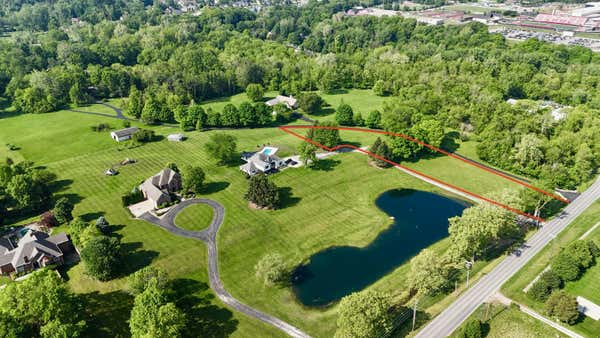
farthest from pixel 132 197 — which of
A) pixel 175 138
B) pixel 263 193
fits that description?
pixel 175 138

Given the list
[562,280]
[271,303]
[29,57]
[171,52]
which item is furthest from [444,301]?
[29,57]

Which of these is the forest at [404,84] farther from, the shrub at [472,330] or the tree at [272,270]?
the shrub at [472,330]

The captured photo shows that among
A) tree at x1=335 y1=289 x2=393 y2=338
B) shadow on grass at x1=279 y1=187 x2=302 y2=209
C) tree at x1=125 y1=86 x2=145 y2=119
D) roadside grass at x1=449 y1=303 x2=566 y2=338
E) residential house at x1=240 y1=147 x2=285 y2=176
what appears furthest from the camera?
tree at x1=125 y1=86 x2=145 y2=119

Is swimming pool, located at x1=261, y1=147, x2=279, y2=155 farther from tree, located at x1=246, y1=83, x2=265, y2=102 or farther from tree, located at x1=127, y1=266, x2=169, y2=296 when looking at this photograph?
tree, located at x1=127, y1=266, x2=169, y2=296

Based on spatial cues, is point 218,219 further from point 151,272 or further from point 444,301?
point 444,301

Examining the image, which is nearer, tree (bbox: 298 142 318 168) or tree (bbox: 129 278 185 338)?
tree (bbox: 129 278 185 338)

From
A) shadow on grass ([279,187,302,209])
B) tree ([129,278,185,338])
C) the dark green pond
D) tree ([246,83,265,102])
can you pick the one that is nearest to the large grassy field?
shadow on grass ([279,187,302,209])

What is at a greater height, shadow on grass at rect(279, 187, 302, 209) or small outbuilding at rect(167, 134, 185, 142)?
small outbuilding at rect(167, 134, 185, 142)

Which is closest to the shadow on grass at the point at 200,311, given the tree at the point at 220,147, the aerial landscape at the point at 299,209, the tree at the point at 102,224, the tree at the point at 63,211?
the aerial landscape at the point at 299,209
